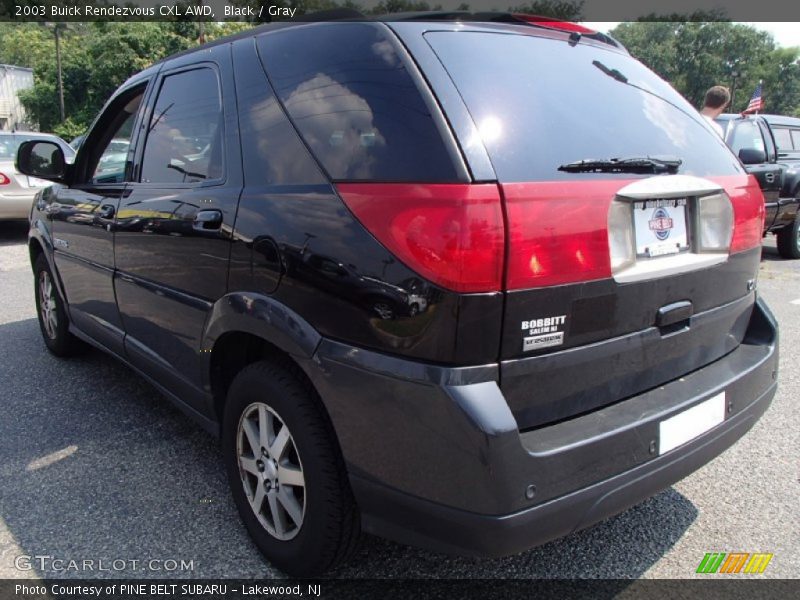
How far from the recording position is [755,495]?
271 centimetres

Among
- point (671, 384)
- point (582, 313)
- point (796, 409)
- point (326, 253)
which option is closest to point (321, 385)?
point (326, 253)

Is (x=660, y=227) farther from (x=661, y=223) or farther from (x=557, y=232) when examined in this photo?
(x=557, y=232)

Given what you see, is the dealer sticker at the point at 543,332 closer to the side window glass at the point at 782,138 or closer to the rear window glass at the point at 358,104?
the rear window glass at the point at 358,104

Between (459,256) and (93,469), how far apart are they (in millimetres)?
2243

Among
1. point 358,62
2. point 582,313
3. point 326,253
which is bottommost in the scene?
point 582,313

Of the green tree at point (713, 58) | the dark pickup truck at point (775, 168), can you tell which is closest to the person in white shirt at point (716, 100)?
the dark pickup truck at point (775, 168)

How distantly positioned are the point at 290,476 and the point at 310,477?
16cm

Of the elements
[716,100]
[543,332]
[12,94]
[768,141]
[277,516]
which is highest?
[12,94]

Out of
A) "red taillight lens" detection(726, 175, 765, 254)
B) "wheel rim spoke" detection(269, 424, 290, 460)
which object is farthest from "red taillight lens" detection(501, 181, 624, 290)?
"wheel rim spoke" detection(269, 424, 290, 460)

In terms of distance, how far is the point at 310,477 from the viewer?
1.93 m

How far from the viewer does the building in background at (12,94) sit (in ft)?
142

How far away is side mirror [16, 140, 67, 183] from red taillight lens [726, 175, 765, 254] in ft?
11.6

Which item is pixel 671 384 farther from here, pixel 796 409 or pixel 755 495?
pixel 796 409

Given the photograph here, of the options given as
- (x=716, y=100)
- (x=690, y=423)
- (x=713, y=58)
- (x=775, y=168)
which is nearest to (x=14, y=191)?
(x=716, y=100)
